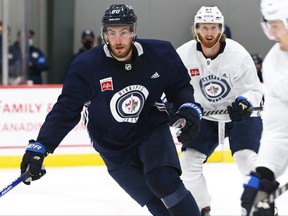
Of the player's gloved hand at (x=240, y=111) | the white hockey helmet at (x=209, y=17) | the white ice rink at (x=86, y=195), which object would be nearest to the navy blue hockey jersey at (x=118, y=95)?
the player's gloved hand at (x=240, y=111)

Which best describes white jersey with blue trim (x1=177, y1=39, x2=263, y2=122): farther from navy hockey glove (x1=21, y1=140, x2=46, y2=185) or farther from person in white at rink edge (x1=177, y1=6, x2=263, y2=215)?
navy hockey glove (x1=21, y1=140, x2=46, y2=185)

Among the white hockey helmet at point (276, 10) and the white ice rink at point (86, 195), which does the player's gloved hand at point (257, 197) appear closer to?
the white hockey helmet at point (276, 10)

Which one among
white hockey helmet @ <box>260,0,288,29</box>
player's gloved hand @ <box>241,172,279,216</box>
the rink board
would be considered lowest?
the rink board

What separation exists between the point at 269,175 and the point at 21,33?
483 cm

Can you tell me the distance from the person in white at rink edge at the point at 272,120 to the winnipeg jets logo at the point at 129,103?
691 millimetres

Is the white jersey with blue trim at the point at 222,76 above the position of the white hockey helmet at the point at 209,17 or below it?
below

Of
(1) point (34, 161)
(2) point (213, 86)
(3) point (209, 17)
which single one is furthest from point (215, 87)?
(1) point (34, 161)

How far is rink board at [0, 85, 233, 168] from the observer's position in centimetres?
657

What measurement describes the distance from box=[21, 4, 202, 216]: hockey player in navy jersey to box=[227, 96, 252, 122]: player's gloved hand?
513 mm

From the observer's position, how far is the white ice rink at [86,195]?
16.4 ft

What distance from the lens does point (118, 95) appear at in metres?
3.40

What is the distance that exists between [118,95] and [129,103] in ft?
0.18

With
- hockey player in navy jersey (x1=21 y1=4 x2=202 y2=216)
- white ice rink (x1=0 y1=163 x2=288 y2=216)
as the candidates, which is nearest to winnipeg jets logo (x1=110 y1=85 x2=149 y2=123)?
hockey player in navy jersey (x1=21 y1=4 x2=202 y2=216)

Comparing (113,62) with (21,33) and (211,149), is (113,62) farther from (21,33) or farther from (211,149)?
(21,33)
